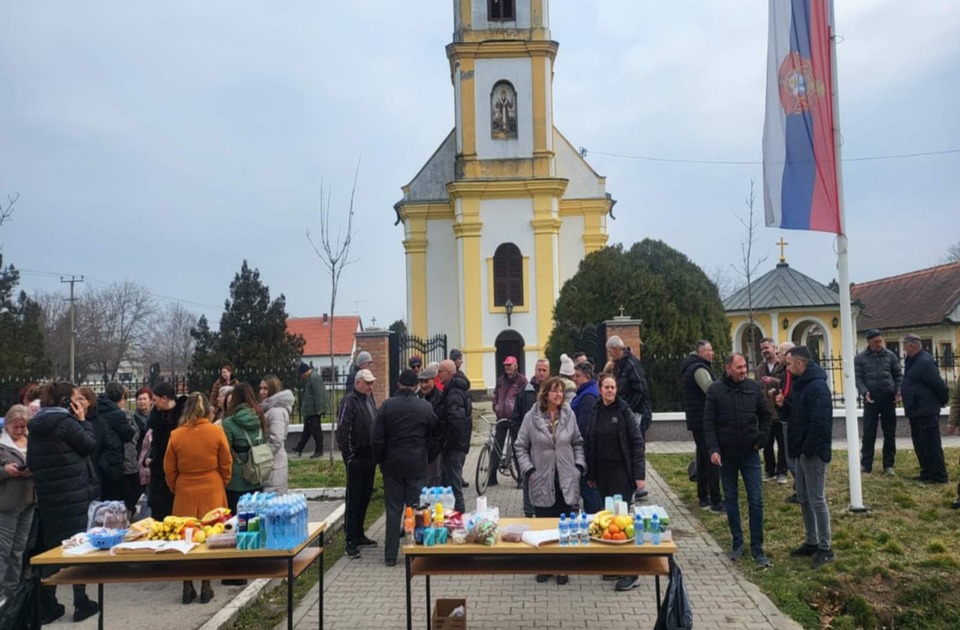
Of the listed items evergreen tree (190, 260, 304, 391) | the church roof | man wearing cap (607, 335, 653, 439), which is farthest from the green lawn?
the church roof

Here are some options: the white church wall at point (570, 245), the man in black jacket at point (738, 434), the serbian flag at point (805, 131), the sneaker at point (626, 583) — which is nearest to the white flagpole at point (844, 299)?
the serbian flag at point (805, 131)

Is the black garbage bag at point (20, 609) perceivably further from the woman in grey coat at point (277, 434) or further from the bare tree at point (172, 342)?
the bare tree at point (172, 342)

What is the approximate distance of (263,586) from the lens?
255 inches

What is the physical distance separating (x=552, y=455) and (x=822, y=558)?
8.40 feet

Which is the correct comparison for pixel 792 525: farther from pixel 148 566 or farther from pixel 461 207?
pixel 461 207

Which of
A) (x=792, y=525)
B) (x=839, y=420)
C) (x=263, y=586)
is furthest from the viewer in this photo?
(x=839, y=420)

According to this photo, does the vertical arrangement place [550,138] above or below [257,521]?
above

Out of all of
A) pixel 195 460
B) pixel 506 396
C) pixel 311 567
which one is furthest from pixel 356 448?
pixel 506 396

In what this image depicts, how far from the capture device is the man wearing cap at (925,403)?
9.63 metres

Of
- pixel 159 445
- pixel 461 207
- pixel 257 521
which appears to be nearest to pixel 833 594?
pixel 257 521

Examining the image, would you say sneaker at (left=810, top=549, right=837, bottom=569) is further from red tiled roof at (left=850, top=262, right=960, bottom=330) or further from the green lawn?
red tiled roof at (left=850, top=262, right=960, bottom=330)

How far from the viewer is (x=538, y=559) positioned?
4918 millimetres

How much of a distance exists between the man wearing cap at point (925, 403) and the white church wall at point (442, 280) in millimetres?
22262

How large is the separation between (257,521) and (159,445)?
92.6 inches
